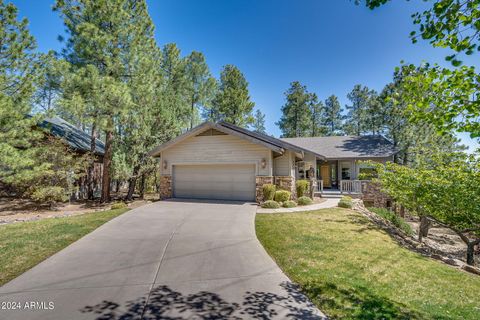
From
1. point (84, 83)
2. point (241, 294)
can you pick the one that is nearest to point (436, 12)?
point (241, 294)

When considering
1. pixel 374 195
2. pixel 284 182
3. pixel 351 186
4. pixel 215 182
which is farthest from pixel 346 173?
pixel 215 182

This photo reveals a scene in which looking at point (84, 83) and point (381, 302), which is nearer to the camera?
point (381, 302)

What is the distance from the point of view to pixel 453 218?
884cm

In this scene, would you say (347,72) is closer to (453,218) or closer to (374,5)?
(453,218)

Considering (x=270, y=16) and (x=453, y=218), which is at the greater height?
(x=270, y=16)

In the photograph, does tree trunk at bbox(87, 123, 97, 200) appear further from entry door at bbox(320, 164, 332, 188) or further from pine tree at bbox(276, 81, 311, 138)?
pine tree at bbox(276, 81, 311, 138)

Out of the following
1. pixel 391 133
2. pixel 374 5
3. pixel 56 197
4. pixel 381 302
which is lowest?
pixel 381 302

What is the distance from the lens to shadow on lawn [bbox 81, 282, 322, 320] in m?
3.24

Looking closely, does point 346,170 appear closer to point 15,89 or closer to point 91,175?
point 91,175

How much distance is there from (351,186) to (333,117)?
861 inches

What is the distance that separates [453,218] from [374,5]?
9.60 meters

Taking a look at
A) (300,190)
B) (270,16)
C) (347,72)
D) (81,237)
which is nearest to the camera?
(81,237)

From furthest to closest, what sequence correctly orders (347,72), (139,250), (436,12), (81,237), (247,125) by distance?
(247,125) < (347,72) < (81,237) < (139,250) < (436,12)

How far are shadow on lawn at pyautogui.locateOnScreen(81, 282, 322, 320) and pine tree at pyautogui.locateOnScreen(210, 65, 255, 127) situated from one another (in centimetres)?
2311
